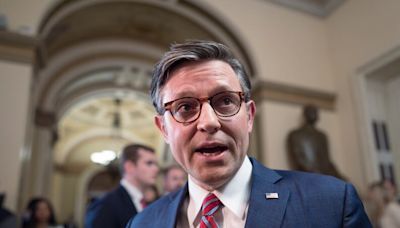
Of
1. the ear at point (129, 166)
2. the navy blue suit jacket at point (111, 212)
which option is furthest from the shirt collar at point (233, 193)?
the ear at point (129, 166)

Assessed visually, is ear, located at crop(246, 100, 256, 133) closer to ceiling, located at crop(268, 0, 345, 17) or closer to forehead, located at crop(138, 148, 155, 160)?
forehead, located at crop(138, 148, 155, 160)

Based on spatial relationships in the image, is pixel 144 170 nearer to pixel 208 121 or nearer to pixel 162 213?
pixel 162 213

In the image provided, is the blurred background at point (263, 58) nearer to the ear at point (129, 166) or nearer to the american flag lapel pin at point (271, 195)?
the ear at point (129, 166)

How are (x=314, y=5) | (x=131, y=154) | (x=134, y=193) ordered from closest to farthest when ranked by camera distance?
(x=134, y=193), (x=131, y=154), (x=314, y=5)

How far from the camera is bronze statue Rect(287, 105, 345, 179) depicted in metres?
5.92

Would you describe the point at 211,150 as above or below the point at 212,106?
below

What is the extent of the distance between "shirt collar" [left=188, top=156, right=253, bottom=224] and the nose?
21 cm

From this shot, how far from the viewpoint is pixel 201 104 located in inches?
51.8

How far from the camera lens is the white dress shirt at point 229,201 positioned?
1.30 metres

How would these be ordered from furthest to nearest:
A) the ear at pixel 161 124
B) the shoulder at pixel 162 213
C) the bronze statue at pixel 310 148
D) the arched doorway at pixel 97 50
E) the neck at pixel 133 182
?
the arched doorway at pixel 97 50 → the bronze statue at pixel 310 148 → the neck at pixel 133 182 → the ear at pixel 161 124 → the shoulder at pixel 162 213

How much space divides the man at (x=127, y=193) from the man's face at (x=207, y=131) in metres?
1.67

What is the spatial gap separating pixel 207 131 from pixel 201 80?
0.18 meters

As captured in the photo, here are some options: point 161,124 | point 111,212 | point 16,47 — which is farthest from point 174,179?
point 161,124

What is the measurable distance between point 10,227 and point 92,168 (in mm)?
13884
